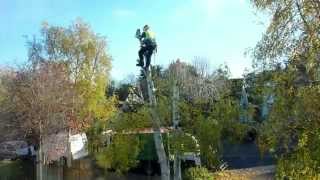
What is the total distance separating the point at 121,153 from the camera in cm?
2514

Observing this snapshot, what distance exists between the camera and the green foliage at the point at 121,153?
24875mm

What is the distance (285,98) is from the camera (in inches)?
393

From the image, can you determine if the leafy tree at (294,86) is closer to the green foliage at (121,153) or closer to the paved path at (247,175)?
the paved path at (247,175)

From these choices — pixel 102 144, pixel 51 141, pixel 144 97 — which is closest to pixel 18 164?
pixel 51 141

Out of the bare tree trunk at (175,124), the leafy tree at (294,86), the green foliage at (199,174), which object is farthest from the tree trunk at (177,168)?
the leafy tree at (294,86)

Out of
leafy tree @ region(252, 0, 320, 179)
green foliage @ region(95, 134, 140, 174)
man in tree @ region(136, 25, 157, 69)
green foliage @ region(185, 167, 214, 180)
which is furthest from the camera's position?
green foliage @ region(95, 134, 140, 174)

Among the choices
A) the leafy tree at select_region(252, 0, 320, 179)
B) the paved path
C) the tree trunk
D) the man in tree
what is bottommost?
the paved path

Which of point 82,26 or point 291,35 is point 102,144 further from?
point 291,35

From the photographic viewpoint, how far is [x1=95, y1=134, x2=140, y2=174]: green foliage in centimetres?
2488

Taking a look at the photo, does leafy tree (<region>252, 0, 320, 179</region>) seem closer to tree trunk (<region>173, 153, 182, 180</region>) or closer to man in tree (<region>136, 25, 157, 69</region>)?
man in tree (<region>136, 25, 157, 69</region>)

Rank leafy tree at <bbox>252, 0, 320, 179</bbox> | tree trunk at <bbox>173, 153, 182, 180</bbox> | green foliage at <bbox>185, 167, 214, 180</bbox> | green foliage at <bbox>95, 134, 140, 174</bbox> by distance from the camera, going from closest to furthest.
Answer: leafy tree at <bbox>252, 0, 320, 179</bbox> → tree trunk at <bbox>173, 153, 182, 180</bbox> → green foliage at <bbox>185, 167, 214, 180</bbox> → green foliage at <bbox>95, 134, 140, 174</bbox>

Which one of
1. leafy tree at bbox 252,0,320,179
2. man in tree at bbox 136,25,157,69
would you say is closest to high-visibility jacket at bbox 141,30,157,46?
man in tree at bbox 136,25,157,69

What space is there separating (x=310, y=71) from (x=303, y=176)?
182 cm

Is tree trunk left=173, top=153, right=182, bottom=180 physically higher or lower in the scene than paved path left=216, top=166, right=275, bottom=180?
higher
